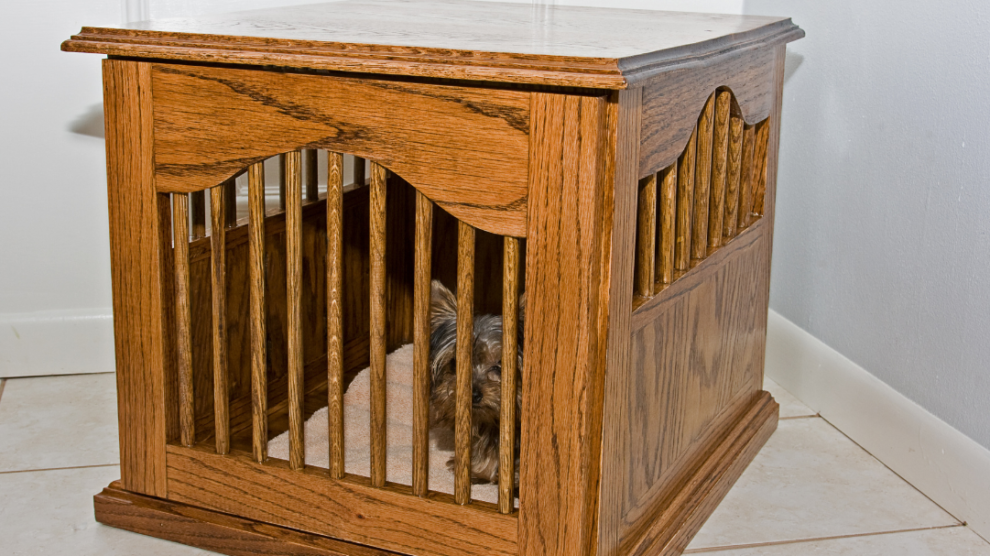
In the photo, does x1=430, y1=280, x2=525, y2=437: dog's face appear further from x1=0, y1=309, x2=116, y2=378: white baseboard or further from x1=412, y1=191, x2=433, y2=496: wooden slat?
x1=0, y1=309, x2=116, y2=378: white baseboard

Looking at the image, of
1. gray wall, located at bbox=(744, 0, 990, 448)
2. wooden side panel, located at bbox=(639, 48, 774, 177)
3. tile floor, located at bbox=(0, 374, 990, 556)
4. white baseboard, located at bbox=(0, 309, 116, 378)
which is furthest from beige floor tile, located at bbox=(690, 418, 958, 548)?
white baseboard, located at bbox=(0, 309, 116, 378)

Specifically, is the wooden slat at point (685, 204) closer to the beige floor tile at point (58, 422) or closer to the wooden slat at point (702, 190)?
the wooden slat at point (702, 190)

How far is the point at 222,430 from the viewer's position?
51.9 inches

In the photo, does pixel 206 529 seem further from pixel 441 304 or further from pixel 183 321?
pixel 441 304

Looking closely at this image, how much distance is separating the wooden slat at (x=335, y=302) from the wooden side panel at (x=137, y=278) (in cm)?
24

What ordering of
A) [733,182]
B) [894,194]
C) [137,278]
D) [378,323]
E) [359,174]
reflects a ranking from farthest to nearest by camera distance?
[359,174], [894,194], [733,182], [137,278], [378,323]

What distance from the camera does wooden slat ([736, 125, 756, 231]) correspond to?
5.22 ft

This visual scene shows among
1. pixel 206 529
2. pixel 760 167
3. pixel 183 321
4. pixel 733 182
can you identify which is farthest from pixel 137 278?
pixel 760 167

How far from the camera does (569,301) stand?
3.53ft

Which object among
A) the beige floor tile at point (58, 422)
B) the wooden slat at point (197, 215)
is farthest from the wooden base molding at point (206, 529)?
the wooden slat at point (197, 215)

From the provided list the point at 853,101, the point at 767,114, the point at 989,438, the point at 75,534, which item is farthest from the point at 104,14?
the point at 989,438

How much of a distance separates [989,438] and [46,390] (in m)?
1.61

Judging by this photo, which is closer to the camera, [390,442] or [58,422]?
[390,442]

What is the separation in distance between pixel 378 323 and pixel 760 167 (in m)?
0.75
